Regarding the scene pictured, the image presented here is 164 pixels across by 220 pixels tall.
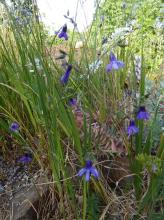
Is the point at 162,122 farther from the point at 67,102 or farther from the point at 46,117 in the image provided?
the point at 46,117

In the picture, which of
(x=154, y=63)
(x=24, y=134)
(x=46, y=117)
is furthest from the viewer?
(x=154, y=63)

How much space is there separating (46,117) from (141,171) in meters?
0.48

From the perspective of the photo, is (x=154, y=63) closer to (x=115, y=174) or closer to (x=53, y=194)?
(x=115, y=174)

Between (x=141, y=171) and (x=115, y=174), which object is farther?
(x=115, y=174)

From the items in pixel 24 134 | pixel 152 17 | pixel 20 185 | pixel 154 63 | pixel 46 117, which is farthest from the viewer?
pixel 152 17

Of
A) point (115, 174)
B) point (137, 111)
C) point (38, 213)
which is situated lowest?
point (38, 213)

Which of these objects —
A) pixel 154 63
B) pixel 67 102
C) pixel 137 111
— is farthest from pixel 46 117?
pixel 154 63

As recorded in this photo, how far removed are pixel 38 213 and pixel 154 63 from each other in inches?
73.2

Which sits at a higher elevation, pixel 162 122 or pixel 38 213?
pixel 162 122

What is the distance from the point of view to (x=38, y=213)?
1751 mm

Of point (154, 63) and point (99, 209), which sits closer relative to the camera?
point (99, 209)

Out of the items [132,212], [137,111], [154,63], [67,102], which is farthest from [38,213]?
[154,63]

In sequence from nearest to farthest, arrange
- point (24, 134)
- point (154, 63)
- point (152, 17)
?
point (24, 134) < point (154, 63) < point (152, 17)

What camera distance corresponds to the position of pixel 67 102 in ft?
5.36
